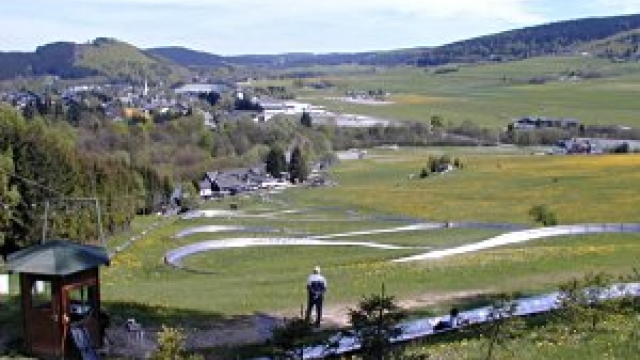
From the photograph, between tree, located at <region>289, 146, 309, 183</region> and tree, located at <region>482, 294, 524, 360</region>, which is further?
tree, located at <region>289, 146, 309, 183</region>

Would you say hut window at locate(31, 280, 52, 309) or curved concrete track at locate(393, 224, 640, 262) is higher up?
hut window at locate(31, 280, 52, 309)

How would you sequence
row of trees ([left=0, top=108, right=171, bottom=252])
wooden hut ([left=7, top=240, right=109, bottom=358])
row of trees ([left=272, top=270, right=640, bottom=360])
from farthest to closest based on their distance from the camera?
row of trees ([left=0, top=108, right=171, bottom=252]) → wooden hut ([left=7, top=240, right=109, bottom=358]) → row of trees ([left=272, top=270, right=640, bottom=360])

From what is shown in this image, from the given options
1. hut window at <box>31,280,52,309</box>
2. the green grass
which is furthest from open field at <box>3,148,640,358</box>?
the green grass

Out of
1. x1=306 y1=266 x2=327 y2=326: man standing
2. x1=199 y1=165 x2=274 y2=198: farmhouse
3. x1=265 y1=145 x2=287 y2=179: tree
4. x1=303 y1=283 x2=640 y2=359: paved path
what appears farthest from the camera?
x1=265 y1=145 x2=287 y2=179: tree

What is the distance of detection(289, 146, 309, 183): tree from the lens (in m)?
148

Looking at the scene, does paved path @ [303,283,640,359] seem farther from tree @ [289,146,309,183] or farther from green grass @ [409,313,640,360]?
tree @ [289,146,309,183]

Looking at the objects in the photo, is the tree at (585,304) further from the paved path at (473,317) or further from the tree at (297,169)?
the tree at (297,169)

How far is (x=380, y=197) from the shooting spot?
4218 inches

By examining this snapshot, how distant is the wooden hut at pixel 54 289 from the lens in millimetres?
20188

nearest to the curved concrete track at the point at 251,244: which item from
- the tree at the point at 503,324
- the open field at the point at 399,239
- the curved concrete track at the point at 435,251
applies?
the curved concrete track at the point at 435,251

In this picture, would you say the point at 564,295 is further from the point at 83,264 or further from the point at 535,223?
the point at 535,223

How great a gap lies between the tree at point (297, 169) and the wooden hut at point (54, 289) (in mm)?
126447

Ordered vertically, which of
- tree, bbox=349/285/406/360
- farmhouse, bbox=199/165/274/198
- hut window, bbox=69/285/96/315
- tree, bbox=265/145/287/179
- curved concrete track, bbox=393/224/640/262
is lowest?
farmhouse, bbox=199/165/274/198

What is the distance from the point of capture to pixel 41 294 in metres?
21.3
